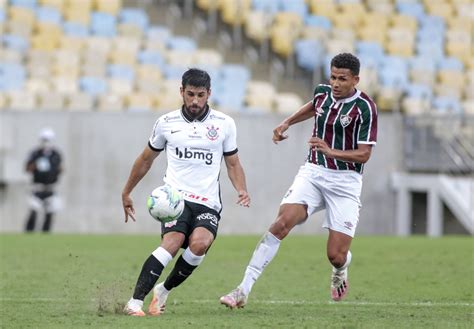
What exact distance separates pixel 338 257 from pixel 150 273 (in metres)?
1.77

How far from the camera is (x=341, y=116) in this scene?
10.1 m

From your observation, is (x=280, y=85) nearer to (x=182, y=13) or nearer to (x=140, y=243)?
(x=182, y=13)

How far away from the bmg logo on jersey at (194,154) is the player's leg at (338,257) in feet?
4.33

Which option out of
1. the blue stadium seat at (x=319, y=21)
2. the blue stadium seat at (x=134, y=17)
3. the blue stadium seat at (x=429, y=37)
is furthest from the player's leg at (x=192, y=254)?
the blue stadium seat at (x=429, y=37)

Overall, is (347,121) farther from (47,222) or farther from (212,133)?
(47,222)

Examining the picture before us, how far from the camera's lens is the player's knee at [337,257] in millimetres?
10461

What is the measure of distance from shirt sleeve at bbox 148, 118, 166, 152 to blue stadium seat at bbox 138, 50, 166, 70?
Answer: 16686 mm

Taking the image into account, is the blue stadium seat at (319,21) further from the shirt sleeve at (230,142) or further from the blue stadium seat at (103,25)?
the shirt sleeve at (230,142)

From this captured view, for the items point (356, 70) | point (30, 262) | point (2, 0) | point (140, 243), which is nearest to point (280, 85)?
point (2, 0)

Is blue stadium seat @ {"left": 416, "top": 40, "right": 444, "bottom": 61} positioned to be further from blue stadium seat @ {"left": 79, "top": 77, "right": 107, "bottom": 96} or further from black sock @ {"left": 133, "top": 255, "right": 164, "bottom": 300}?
black sock @ {"left": 133, "top": 255, "right": 164, "bottom": 300}

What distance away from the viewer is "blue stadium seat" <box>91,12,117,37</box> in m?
27.2

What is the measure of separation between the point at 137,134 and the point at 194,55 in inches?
109

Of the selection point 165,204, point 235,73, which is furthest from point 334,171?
point 235,73

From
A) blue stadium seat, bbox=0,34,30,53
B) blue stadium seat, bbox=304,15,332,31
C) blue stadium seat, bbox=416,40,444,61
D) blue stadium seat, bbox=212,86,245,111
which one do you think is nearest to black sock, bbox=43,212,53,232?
blue stadium seat, bbox=212,86,245,111
